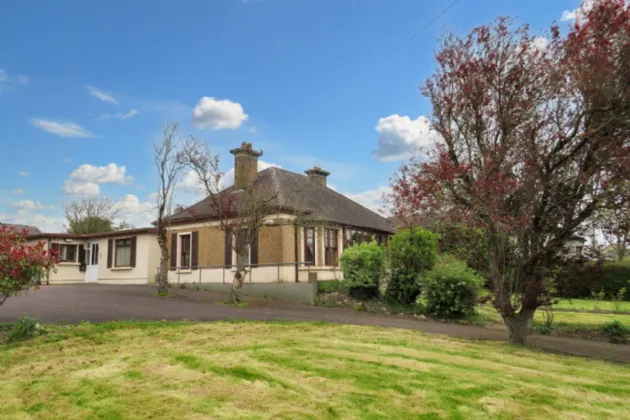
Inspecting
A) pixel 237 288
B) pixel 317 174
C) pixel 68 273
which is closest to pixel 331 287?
pixel 237 288

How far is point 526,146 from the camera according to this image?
30.9 feet

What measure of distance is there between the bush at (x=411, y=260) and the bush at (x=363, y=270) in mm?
765

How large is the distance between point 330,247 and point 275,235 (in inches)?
144

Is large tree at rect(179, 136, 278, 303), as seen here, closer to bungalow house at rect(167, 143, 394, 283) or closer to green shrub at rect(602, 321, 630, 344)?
bungalow house at rect(167, 143, 394, 283)

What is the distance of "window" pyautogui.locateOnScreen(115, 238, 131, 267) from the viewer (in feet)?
89.6

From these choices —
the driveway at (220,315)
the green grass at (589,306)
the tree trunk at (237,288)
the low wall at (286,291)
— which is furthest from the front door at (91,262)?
the green grass at (589,306)

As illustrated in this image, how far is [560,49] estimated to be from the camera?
31.0 feet

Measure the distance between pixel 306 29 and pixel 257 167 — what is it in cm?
1265

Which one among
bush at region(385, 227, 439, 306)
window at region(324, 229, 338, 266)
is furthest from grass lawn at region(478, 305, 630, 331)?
window at region(324, 229, 338, 266)

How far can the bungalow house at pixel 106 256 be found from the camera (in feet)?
87.0

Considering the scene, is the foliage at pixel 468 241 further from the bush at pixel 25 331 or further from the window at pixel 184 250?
the window at pixel 184 250

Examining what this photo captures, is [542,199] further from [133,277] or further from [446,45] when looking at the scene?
[133,277]

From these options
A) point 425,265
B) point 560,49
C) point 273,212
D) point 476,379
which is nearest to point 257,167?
point 273,212

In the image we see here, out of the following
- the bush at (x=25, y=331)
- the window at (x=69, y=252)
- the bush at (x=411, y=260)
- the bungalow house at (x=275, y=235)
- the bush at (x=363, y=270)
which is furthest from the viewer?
the window at (x=69, y=252)
